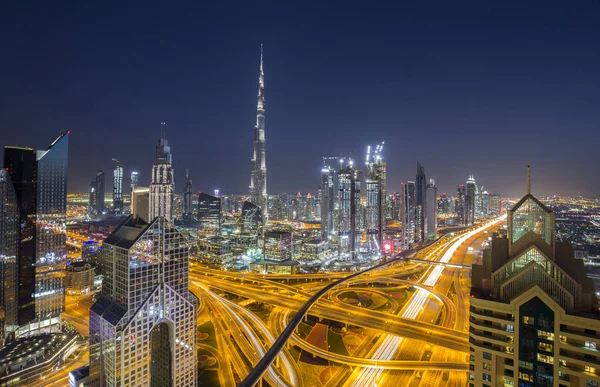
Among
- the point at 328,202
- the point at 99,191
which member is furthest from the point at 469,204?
the point at 99,191

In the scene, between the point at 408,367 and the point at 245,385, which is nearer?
the point at 245,385

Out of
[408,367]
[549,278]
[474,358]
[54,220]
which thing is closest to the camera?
[549,278]

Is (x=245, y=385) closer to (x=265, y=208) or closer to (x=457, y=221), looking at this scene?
(x=265, y=208)

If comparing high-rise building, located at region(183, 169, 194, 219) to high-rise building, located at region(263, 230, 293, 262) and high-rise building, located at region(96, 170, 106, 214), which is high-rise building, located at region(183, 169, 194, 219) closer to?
high-rise building, located at region(96, 170, 106, 214)

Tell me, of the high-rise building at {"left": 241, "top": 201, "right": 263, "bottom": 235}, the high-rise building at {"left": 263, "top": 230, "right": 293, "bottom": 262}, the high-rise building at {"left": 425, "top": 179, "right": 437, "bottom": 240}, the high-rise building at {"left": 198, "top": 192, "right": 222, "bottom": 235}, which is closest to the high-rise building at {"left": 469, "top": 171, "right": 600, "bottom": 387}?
the high-rise building at {"left": 263, "top": 230, "right": 293, "bottom": 262}

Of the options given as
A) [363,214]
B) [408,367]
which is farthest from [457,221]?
[408,367]

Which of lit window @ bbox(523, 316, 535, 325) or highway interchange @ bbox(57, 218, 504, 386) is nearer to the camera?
lit window @ bbox(523, 316, 535, 325)

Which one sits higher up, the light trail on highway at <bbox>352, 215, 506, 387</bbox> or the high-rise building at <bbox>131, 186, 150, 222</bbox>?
the high-rise building at <bbox>131, 186, 150, 222</bbox>
